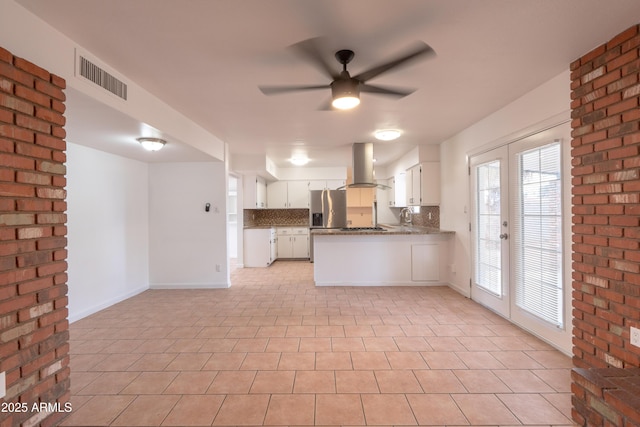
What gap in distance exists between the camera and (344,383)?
7.13ft

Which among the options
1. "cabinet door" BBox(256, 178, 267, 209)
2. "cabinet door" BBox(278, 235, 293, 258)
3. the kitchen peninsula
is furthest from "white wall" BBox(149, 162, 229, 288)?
"cabinet door" BBox(278, 235, 293, 258)

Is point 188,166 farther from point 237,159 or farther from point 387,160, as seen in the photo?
point 387,160

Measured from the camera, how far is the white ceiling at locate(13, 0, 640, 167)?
5.54 feet

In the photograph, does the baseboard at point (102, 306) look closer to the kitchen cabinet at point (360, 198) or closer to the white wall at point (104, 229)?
the white wall at point (104, 229)

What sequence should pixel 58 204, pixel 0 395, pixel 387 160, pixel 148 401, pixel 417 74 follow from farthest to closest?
pixel 387 160
pixel 417 74
pixel 148 401
pixel 58 204
pixel 0 395

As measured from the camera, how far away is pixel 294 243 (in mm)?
7680

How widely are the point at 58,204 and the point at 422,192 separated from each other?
4.73 m

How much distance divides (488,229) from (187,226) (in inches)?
174

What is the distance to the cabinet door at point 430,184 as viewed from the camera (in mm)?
5180

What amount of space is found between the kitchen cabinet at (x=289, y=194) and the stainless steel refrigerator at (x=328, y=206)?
0.89 feet

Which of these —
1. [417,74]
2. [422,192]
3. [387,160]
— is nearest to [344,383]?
[417,74]

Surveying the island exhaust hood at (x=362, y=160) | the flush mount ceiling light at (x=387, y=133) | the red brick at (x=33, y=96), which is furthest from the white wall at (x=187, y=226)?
the red brick at (x=33, y=96)

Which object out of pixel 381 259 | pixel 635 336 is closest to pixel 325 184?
pixel 381 259

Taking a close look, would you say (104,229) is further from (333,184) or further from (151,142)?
(333,184)
